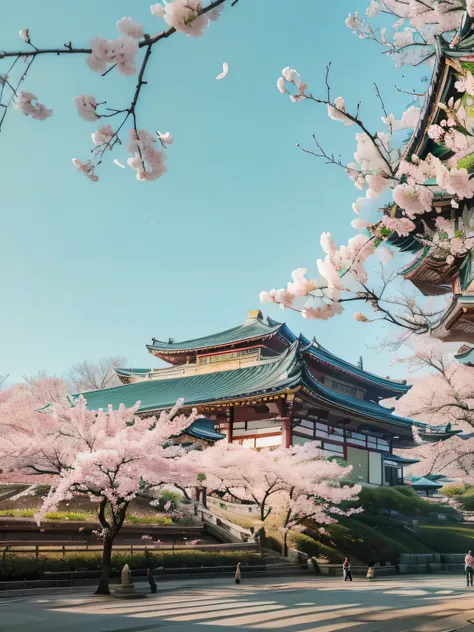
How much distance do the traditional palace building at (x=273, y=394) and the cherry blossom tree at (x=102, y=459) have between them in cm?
1304

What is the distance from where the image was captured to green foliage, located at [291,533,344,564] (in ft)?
91.9

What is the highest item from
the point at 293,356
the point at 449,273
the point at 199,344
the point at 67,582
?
the point at 199,344

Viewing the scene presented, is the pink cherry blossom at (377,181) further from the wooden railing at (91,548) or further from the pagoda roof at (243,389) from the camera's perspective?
the pagoda roof at (243,389)

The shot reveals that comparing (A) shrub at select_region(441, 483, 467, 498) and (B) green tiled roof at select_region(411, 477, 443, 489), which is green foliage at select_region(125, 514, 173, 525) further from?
(A) shrub at select_region(441, 483, 467, 498)

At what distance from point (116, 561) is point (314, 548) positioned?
37.6 ft

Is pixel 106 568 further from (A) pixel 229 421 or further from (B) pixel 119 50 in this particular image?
(A) pixel 229 421

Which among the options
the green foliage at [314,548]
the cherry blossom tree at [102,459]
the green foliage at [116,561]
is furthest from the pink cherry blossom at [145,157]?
the green foliage at [314,548]

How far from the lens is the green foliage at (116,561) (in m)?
18.1

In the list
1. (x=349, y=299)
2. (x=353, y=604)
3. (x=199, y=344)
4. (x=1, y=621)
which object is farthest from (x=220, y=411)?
(x=349, y=299)

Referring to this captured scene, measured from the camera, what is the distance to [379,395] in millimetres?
50375

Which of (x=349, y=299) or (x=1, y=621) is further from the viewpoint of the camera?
(x=1, y=621)

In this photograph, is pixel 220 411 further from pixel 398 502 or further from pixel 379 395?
pixel 379 395

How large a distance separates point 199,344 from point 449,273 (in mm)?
37051

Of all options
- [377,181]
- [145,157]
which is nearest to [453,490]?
[377,181]
